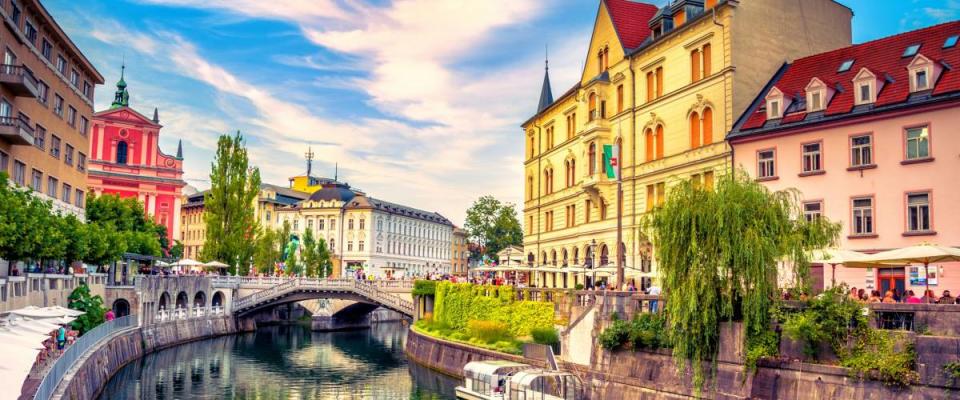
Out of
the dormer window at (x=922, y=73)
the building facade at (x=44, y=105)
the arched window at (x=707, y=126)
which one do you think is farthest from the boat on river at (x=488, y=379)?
the building facade at (x=44, y=105)

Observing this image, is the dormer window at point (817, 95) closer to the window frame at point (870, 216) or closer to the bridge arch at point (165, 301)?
the window frame at point (870, 216)

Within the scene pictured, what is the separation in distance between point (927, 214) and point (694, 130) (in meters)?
14.1

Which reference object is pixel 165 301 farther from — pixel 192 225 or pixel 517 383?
pixel 192 225

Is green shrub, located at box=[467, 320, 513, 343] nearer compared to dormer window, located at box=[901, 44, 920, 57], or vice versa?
dormer window, located at box=[901, 44, 920, 57]

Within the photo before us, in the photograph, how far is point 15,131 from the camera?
4841 centimetres

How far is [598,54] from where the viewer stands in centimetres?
5862

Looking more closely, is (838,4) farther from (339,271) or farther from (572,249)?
(339,271)

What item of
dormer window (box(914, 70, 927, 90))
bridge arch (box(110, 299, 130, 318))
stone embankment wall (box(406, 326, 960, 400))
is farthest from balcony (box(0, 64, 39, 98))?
dormer window (box(914, 70, 927, 90))

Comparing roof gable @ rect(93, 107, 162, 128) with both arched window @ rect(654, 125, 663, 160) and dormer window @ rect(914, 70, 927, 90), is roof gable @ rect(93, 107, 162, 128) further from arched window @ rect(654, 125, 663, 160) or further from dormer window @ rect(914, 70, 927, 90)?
dormer window @ rect(914, 70, 927, 90)

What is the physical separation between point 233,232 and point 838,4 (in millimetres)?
59721

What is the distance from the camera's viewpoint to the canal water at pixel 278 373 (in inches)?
1796

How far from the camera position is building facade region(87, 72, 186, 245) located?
4304 inches

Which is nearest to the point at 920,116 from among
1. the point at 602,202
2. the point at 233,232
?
the point at 602,202

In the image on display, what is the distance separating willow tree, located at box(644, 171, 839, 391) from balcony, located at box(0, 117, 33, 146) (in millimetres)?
38254
